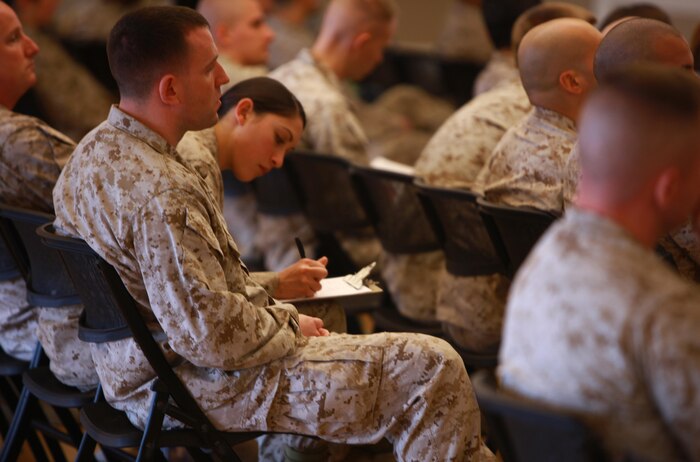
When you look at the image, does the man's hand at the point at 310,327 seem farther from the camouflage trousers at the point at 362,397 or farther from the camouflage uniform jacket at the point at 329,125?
the camouflage uniform jacket at the point at 329,125

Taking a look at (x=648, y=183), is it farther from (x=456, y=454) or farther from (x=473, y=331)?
(x=473, y=331)

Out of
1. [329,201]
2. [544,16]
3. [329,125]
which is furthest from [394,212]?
[544,16]

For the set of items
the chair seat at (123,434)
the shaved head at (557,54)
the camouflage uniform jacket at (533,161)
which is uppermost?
the shaved head at (557,54)

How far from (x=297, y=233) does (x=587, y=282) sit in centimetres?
283

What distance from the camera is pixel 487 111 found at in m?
3.63

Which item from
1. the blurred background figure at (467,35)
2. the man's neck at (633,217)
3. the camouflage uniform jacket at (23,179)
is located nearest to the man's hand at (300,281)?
the camouflage uniform jacket at (23,179)

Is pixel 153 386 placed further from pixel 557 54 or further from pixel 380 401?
pixel 557 54

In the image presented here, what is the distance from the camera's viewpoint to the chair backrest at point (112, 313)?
2283 mm

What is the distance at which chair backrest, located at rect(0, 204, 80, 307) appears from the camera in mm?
2729

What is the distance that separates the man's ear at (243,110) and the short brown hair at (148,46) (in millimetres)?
511

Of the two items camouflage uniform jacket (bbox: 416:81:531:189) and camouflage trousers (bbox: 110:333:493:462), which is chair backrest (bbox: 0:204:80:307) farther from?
camouflage uniform jacket (bbox: 416:81:531:189)

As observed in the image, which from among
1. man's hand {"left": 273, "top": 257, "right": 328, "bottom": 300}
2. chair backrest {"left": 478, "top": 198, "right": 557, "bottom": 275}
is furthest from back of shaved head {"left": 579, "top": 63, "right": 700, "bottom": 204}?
man's hand {"left": 273, "top": 257, "right": 328, "bottom": 300}

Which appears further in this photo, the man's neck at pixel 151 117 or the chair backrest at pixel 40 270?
the chair backrest at pixel 40 270

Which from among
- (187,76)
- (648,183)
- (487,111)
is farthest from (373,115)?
(648,183)
